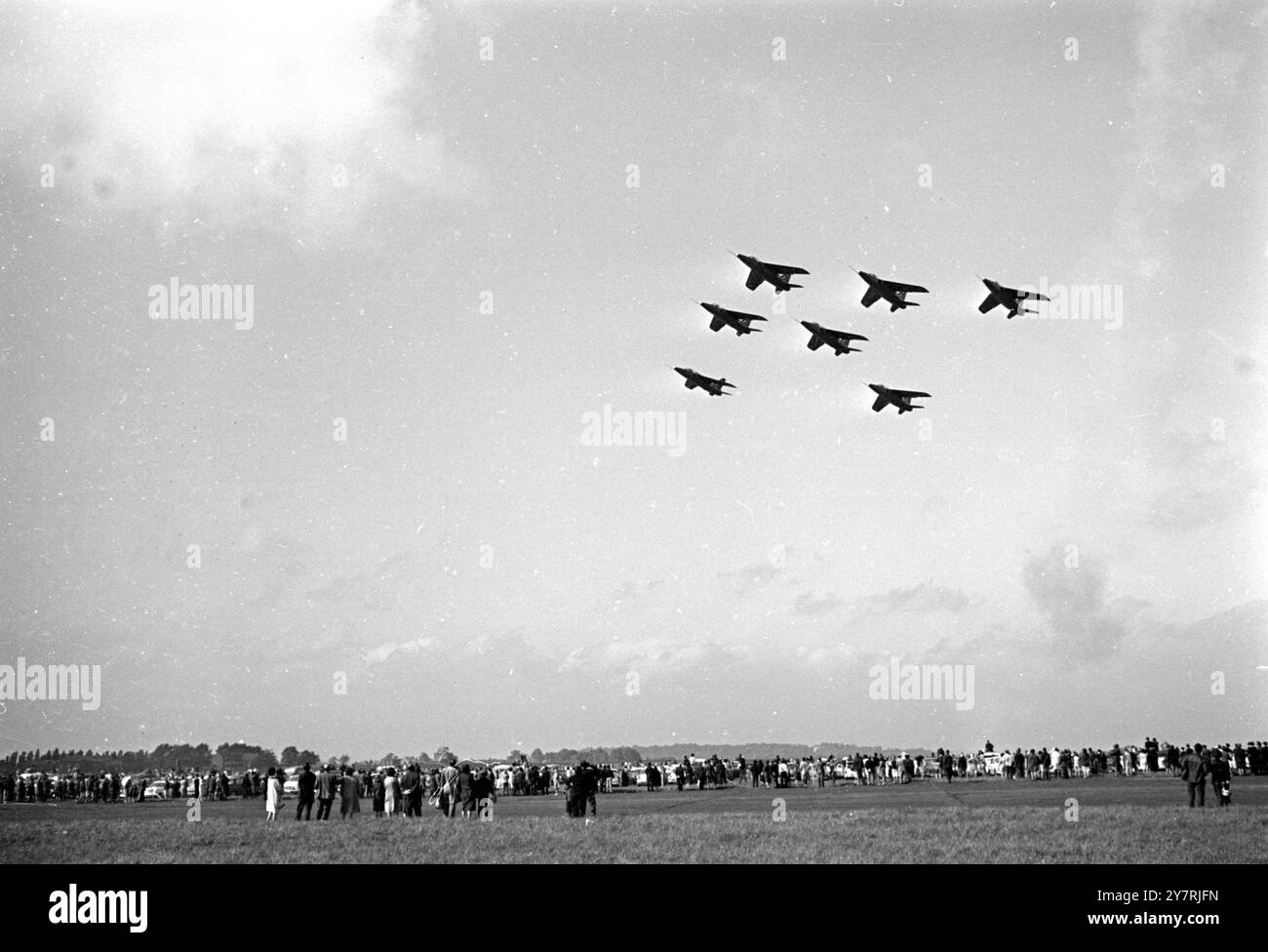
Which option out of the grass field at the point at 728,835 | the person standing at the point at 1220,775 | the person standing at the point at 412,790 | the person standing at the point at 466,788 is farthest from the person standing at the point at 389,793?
the person standing at the point at 1220,775

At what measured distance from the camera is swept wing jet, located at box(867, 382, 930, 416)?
181 feet

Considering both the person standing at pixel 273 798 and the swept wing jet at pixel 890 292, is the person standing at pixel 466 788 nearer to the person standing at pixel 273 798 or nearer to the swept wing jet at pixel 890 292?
the person standing at pixel 273 798

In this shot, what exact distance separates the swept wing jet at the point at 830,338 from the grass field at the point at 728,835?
21.7m

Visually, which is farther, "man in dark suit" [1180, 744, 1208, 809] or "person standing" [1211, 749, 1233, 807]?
"person standing" [1211, 749, 1233, 807]

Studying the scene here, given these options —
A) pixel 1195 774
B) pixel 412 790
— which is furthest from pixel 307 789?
pixel 1195 774

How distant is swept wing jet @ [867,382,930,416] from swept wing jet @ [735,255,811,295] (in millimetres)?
7987

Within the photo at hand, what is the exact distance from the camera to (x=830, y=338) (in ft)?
170

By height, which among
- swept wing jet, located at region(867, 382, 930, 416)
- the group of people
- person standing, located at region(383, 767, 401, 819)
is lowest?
the group of people

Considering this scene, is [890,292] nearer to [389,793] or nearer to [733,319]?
[733,319]

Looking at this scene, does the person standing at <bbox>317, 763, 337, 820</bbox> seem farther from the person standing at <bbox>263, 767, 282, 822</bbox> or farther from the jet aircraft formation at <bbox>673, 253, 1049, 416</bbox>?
the jet aircraft formation at <bbox>673, 253, 1049, 416</bbox>

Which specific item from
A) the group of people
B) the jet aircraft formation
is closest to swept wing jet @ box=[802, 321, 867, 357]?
the jet aircraft formation
